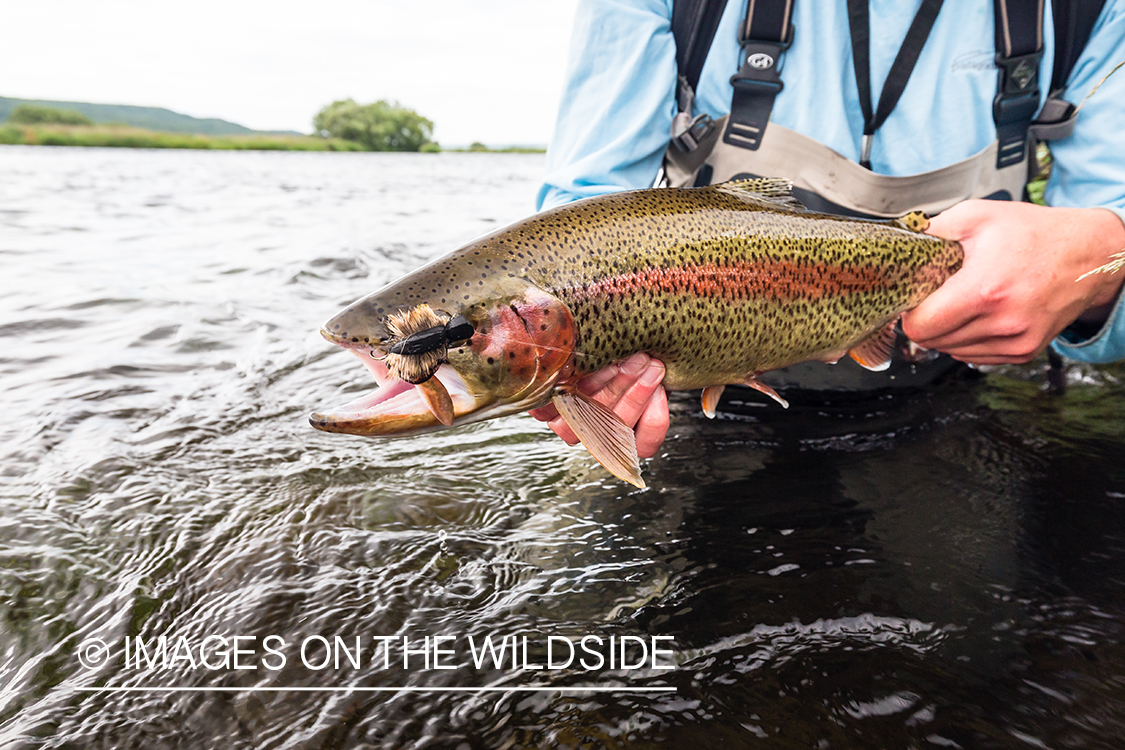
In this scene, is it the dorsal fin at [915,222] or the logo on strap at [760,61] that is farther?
the logo on strap at [760,61]

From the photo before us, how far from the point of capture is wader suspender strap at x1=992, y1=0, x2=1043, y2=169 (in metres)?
2.65

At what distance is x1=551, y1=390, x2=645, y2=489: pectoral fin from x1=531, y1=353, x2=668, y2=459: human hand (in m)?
0.07

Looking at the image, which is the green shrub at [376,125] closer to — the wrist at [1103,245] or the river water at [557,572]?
the river water at [557,572]

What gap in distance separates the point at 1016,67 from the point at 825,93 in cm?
76

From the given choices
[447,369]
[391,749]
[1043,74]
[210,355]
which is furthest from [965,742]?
[210,355]

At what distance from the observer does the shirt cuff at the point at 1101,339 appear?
2398 millimetres

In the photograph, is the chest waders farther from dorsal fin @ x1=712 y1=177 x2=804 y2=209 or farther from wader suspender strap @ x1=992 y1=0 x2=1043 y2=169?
dorsal fin @ x1=712 y1=177 x2=804 y2=209

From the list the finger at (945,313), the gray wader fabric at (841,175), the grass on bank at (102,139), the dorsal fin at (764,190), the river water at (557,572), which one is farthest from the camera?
the grass on bank at (102,139)

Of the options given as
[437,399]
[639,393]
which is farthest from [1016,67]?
[437,399]

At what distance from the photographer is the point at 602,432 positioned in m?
1.98

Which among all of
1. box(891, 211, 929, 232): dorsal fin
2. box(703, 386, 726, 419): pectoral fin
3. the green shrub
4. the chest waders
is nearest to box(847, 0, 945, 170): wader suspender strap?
the chest waders

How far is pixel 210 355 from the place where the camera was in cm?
521

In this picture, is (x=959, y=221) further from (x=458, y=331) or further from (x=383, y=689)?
(x=383, y=689)

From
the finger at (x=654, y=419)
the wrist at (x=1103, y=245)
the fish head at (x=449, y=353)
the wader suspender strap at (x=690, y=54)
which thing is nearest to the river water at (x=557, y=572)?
the finger at (x=654, y=419)
